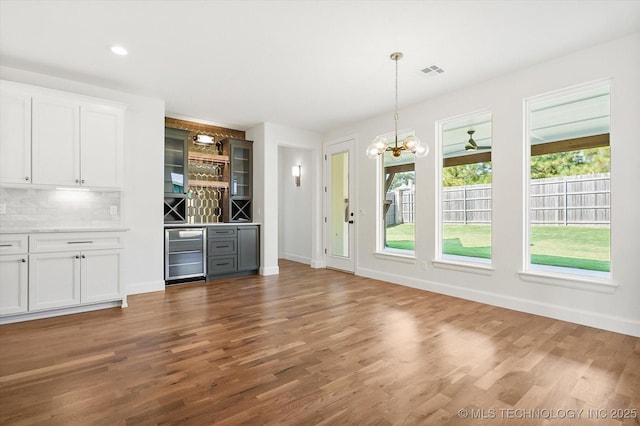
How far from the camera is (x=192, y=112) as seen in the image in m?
5.51

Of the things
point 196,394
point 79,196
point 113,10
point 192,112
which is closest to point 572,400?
point 196,394

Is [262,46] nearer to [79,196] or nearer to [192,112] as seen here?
[192,112]

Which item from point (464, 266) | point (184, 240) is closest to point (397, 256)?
point (464, 266)

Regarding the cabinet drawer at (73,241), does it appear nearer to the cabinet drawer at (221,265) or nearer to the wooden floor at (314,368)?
the wooden floor at (314,368)

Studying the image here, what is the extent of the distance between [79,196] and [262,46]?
3.11m

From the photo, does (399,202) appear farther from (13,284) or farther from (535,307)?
(13,284)

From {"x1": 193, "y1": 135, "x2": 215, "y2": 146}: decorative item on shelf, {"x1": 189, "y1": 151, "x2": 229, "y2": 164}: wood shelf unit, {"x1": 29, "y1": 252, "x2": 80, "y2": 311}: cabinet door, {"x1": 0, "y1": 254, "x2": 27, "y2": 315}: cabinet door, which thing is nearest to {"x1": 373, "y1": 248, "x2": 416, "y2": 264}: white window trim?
{"x1": 189, "y1": 151, "x2": 229, "y2": 164}: wood shelf unit

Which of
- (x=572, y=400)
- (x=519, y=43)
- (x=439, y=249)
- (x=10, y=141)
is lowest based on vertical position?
(x=572, y=400)

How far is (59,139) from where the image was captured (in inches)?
151

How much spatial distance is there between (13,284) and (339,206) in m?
4.96

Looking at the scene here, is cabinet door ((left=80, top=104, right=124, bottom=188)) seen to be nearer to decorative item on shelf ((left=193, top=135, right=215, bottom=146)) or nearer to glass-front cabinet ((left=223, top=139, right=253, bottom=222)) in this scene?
decorative item on shelf ((left=193, top=135, right=215, bottom=146))

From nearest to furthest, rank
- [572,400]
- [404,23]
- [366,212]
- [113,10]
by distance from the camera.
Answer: [572,400], [113,10], [404,23], [366,212]

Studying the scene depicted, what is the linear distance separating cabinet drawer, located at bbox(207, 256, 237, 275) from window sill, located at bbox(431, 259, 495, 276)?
134 inches

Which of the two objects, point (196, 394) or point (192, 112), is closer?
point (196, 394)
